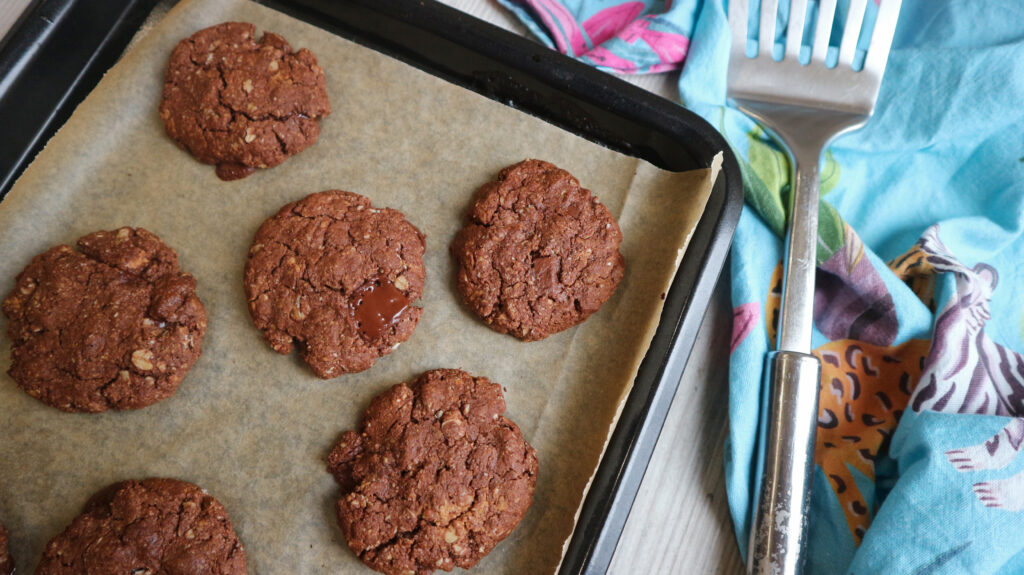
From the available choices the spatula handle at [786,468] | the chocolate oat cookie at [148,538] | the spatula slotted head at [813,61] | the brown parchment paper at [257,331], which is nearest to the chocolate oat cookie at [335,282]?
the brown parchment paper at [257,331]

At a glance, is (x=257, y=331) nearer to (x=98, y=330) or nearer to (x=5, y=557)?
(x=98, y=330)

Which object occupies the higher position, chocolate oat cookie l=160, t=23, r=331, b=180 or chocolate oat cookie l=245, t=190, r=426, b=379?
chocolate oat cookie l=160, t=23, r=331, b=180

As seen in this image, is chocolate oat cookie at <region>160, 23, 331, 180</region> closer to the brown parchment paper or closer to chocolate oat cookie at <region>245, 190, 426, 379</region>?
the brown parchment paper

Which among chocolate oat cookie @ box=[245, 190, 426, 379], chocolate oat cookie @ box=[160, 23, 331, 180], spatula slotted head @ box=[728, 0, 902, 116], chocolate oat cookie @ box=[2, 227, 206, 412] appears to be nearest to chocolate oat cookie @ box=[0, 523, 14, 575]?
chocolate oat cookie @ box=[2, 227, 206, 412]

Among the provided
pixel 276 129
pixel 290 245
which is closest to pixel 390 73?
pixel 276 129

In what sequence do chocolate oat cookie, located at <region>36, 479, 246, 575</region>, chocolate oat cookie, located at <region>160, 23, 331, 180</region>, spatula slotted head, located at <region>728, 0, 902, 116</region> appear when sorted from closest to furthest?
chocolate oat cookie, located at <region>36, 479, 246, 575</region> < chocolate oat cookie, located at <region>160, 23, 331, 180</region> < spatula slotted head, located at <region>728, 0, 902, 116</region>

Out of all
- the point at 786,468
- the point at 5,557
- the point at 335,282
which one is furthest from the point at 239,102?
the point at 786,468
